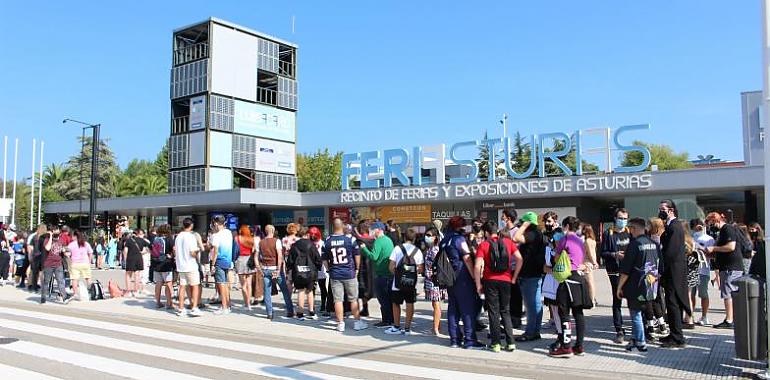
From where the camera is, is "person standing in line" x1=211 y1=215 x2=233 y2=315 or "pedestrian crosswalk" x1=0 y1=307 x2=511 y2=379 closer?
"pedestrian crosswalk" x1=0 y1=307 x2=511 y2=379

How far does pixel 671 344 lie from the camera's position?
809 cm

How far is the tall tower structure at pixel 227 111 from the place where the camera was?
134 feet

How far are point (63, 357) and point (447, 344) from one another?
16.9ft

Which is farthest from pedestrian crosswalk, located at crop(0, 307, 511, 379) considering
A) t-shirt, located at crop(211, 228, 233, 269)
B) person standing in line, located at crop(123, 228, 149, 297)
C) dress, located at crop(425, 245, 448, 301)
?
person standing in line, located at crop(123, 228, 149, 297)

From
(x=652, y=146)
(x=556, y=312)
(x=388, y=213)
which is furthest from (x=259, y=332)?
(x=652, y=146)

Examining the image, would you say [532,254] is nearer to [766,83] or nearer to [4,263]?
[766,83]

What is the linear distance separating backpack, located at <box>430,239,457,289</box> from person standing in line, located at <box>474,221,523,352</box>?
0.44 meters

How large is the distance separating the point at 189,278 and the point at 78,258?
13.6 ft

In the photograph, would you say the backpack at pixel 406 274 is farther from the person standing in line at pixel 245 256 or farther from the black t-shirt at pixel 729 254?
the black t-shirt at pixel 729 254

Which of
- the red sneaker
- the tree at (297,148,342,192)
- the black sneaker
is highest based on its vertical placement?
the tree at (297,148,342,192)

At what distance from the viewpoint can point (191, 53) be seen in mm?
42312

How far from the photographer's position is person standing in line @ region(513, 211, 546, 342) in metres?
8.91

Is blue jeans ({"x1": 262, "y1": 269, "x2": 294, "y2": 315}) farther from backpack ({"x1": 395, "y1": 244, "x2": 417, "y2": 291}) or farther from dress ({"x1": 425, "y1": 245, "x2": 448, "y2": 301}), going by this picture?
dress ({"x1": 425, "y1": 245, "x2": 448, "y2": 301})

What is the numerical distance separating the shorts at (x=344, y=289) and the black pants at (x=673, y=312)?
4730 millimetres
